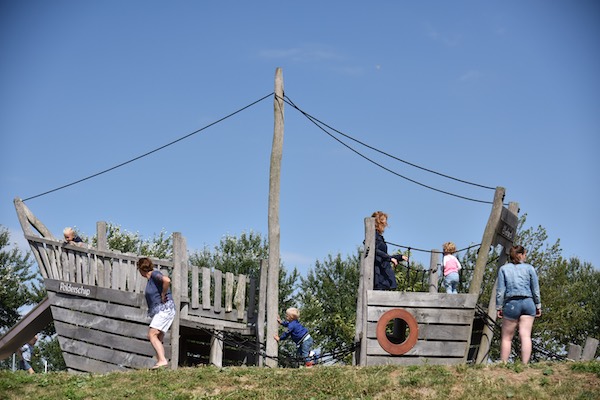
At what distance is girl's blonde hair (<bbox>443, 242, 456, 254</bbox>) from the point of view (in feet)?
60.5

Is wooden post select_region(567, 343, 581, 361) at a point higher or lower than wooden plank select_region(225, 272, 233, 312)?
lower

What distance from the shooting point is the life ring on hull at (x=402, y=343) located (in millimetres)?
15812

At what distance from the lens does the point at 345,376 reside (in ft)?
45.8

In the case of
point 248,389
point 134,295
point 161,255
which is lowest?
point 248,389

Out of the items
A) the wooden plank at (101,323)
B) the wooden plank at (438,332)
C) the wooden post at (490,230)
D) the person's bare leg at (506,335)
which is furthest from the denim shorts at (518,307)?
the wooden plank at (101,323)

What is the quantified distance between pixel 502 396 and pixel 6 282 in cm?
3981

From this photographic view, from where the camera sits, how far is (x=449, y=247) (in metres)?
18.5

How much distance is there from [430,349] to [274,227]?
4.62 metres

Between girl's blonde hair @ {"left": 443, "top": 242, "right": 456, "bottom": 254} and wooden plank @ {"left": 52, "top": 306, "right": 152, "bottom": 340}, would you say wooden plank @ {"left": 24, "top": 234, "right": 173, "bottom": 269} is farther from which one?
girl's blonde hair @ {"left": 443, "top": 242, "right": 456, "bottom": 254}

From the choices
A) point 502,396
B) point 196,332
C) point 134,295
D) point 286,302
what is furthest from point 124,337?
point 286,302

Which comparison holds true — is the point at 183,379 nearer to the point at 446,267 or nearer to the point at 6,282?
the point at 446,267

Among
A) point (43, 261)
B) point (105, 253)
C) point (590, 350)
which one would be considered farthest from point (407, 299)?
point (43, 261)

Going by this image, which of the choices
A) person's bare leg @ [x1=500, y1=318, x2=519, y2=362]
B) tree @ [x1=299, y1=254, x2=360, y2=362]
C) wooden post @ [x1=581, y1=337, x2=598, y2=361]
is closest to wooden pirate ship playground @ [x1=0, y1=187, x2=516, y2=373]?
person's bare leg @ [x1=500, y1=318, x2=519, y2=362]

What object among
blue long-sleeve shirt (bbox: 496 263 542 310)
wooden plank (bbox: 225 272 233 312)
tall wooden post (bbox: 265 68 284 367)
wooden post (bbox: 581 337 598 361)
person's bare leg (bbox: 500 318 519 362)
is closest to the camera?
blue long-sleeve shirt (bbox: 496 263 542 310)
